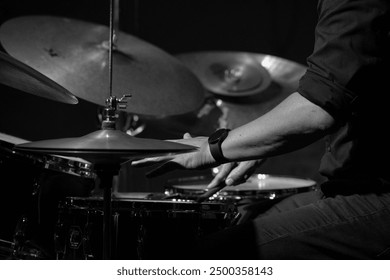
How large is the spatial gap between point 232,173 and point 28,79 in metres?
0.55

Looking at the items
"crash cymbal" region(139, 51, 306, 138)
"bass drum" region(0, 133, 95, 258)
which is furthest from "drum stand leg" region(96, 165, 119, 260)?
"crash cymbal" region(139, 51, 306, 138)

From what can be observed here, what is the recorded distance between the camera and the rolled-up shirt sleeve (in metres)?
0.91

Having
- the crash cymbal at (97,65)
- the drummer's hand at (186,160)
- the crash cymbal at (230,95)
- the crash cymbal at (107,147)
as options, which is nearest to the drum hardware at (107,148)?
the crash cymbal at (107,147)

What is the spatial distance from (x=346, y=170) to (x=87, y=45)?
104 cm

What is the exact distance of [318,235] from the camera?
985 mm

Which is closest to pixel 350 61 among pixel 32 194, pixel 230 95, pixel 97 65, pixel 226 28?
pixel 32 194

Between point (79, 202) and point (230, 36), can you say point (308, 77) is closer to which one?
point (79, 202)

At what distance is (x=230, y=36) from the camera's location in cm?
322

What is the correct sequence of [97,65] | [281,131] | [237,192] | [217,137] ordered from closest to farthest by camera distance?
[281,131]
[217,137]
[237,192]
[97,65]

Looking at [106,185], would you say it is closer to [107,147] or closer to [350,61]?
[107,147]

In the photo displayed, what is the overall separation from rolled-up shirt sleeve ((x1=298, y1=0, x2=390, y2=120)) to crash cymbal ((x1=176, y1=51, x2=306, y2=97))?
1.29 metres

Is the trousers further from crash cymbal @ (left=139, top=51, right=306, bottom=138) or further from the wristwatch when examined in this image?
crash cymbal @ (left=139, top=51, right=306, bottom=138)

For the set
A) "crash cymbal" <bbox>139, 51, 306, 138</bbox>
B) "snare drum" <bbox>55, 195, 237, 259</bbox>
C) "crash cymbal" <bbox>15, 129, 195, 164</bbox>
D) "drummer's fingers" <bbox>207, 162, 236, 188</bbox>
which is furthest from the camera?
"crash cymbal" <bbox>139, 51, 306, 138</bbox>
